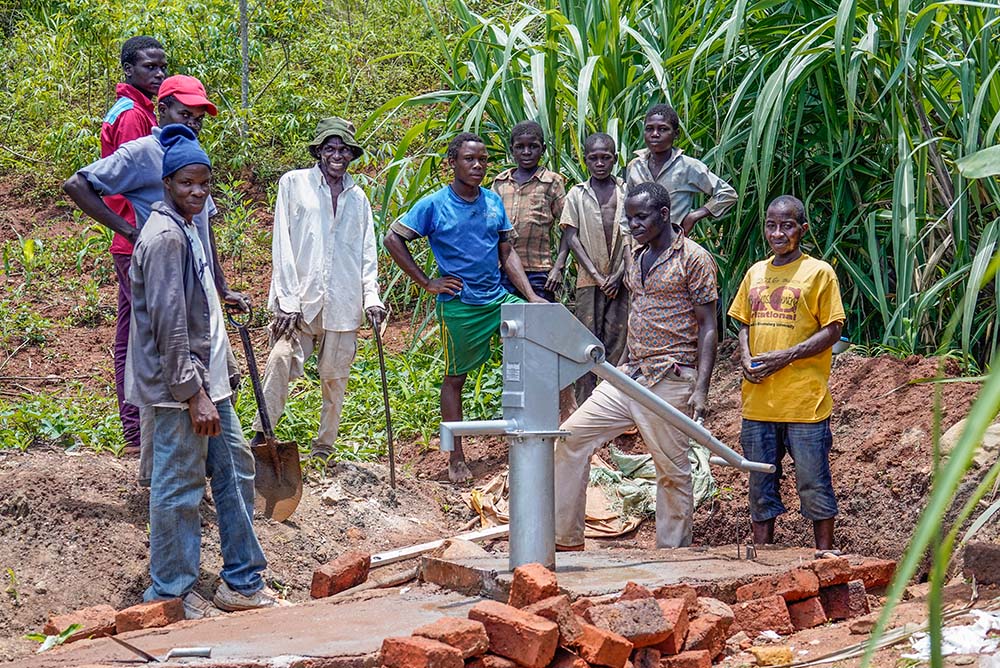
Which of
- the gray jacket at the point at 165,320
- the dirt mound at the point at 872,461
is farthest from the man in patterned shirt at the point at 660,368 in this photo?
the gray jacket at the point at 165,320

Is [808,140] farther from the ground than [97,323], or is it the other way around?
[808,140]

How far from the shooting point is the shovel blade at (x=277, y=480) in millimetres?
4828

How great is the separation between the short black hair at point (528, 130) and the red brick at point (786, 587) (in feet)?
9.55

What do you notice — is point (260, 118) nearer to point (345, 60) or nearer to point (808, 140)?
point (345, 60)

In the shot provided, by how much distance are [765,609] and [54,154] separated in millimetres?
7061

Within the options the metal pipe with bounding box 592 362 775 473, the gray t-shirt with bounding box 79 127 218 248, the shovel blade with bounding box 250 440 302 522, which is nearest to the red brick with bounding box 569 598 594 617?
the metal pipe with bounding box 592 362 775 473

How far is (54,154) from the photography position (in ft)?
29.1

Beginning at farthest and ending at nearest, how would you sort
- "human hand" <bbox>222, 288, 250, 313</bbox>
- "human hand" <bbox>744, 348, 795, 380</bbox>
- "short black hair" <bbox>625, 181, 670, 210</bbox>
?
"human hand" <bbox>222, 288, 250, 313</bbox>, "short black hair" <bbox>625, 181, 670, 210</bbox>, "human hand" <bbox>744, 348, 795, 380</bbox>

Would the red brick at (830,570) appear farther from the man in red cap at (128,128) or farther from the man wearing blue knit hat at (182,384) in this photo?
the man in red cap at (128,128)

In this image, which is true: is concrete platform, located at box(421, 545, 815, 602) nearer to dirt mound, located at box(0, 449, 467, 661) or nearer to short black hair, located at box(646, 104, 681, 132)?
dirt mound, located at box(0, 449, 467, 661)

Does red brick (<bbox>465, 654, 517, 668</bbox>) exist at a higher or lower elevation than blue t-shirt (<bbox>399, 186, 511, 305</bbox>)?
lower

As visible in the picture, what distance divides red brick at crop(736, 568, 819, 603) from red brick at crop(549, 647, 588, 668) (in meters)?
0.94

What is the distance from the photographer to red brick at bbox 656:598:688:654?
126 inches

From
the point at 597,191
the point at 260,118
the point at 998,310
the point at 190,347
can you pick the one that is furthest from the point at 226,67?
the point at 998,310
